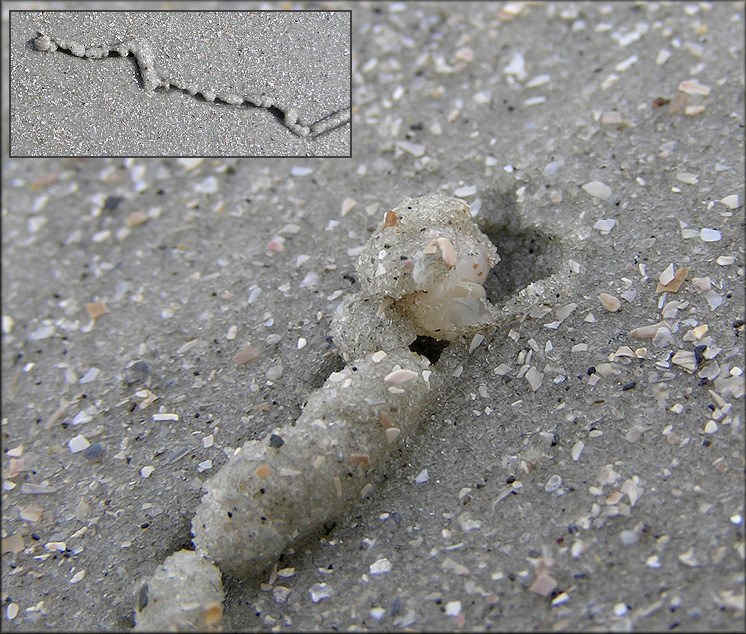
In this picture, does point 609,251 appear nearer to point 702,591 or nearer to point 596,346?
point 596,346

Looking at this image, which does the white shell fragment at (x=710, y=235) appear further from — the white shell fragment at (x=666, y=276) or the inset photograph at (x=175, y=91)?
the inset photograph at (x=175, y=91)

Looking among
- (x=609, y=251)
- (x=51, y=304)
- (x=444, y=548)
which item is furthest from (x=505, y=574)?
(x=51, y=304)

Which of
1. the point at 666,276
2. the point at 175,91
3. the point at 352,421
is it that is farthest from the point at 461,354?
the point at 175,91

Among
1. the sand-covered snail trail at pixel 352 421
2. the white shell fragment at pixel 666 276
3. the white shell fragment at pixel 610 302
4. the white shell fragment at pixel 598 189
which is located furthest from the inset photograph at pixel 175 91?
the white shell fragment at pixel 666 276

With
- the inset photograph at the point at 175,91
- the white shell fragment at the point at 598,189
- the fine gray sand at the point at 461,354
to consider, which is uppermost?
the inset photograph at the point at 175,91

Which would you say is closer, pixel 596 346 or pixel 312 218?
pixel 596 346

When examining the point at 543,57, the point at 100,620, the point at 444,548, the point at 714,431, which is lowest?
the point at 100,620
